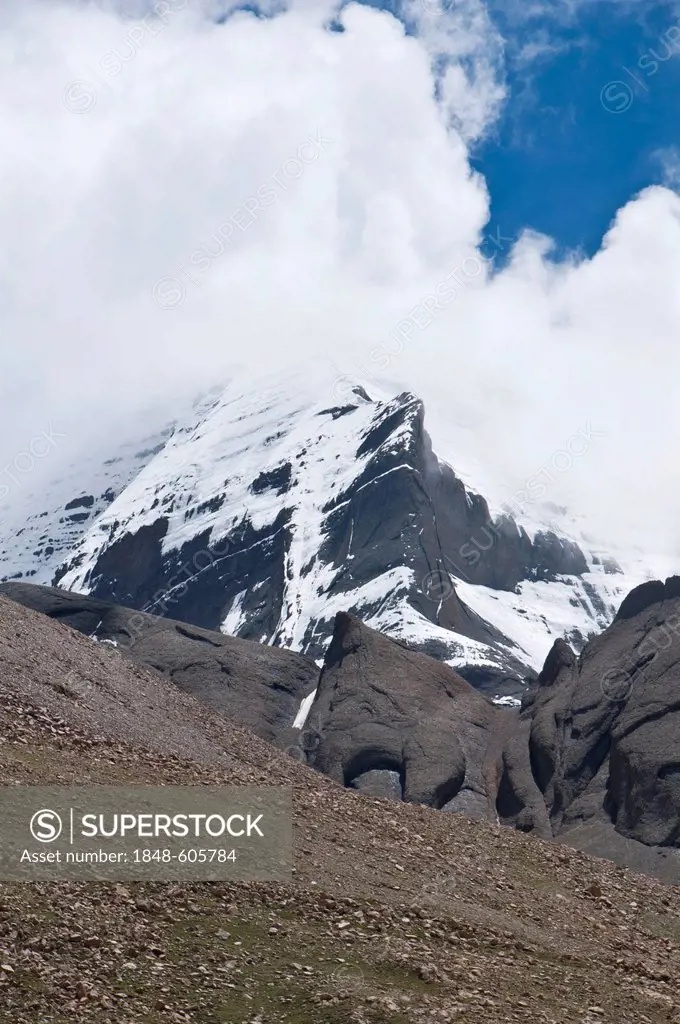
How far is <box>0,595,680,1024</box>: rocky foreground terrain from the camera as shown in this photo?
26.2 m

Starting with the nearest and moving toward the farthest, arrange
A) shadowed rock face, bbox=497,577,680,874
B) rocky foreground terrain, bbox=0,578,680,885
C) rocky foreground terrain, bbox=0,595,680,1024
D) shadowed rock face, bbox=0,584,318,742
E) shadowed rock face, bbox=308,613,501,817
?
rocky foreground terrain, bbox=0,595,680,1024, shadowed rock face, bbox=497,577,680,874, rocky foreground terrain, bbox=0,578,680,885, shadowed rock face, bbox=308,613,501,817, shadowed rock face, bbox=0,584,318,742

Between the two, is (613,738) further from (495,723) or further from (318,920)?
(318,920)

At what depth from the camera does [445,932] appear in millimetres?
31562

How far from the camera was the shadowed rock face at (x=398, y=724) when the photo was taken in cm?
8681

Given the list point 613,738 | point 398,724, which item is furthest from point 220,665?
point 613,738

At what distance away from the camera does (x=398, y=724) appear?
92.1 metres

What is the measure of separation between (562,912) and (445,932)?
5.15 meters

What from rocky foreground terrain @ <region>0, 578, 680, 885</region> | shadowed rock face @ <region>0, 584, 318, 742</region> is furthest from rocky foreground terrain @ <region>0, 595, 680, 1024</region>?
shadowed rock face @ <region>0, 584, 318, 742</region>

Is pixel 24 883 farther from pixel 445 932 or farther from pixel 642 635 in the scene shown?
pixel 642 635

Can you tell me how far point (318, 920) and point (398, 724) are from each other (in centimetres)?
6173

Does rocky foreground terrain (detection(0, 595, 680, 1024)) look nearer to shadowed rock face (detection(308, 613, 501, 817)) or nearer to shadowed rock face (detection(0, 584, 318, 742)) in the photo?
shadowed rock face (detection(308, 613, 501, 817))

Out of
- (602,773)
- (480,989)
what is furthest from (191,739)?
(602,773)

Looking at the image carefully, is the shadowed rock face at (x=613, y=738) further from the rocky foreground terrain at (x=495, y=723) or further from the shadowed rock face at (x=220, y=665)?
the shadowed rock face at (x=220, y=665)

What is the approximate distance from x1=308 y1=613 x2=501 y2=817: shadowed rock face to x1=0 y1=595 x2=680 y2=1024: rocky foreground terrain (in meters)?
42.4
